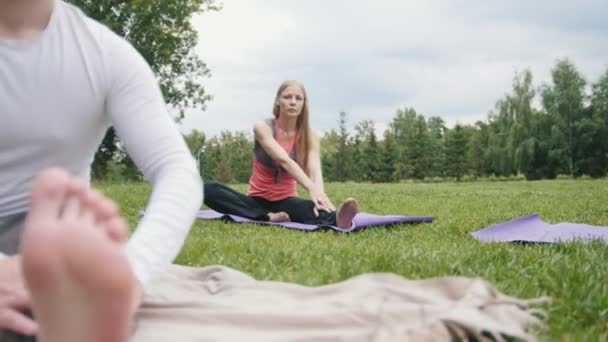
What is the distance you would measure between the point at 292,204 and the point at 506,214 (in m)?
2.26

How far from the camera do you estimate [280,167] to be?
16.8 ft

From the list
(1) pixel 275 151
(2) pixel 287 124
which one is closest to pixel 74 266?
(1) pixel 275 151

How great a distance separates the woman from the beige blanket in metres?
3.26

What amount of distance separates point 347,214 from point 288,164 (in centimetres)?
73

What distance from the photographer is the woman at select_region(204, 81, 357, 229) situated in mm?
5008

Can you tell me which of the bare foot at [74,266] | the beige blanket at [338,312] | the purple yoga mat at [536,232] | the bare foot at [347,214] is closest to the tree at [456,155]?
the purple yoga mat at [536,232]

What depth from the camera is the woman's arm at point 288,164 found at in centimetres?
454

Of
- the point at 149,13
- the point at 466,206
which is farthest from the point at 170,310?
the point at 149,13

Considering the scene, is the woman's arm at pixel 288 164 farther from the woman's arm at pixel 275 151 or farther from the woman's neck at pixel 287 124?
the woman's neck at pixel 287 124

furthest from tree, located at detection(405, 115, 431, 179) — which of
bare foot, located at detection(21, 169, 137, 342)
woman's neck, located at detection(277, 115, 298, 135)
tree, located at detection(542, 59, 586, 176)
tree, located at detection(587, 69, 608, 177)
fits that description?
bare foot, located at detection(21, 169, 137, 342)

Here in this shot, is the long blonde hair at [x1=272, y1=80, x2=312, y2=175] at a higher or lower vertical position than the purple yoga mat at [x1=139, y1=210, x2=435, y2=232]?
higher

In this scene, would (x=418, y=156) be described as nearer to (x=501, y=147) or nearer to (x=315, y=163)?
(x=501, y=147)

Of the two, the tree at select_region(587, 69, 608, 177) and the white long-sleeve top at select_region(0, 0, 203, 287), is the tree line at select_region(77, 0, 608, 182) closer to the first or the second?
the tree at select_region(587, 69, 608, 177)

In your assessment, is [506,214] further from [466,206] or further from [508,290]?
[508,290]
